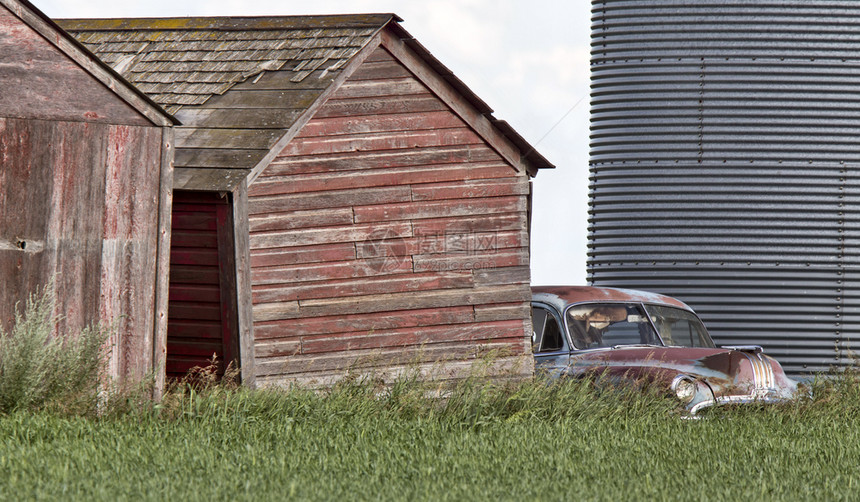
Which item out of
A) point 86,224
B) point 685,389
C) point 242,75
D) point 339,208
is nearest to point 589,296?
point 685,389

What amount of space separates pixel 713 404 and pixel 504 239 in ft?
9.13

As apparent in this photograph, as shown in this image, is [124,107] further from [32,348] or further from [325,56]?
[325,56]

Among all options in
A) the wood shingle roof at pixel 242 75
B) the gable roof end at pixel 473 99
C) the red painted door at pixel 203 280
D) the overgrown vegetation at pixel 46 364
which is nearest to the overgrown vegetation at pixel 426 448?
the overgrown vegetation at pixel 46 364

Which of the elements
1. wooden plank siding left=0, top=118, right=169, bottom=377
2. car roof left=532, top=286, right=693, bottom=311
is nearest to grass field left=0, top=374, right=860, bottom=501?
wooden plank siding left=0, top=118, right=169, bottom=377

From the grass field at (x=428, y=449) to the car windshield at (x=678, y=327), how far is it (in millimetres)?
1531

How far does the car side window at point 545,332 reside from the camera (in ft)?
31.9

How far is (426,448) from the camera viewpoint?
6.40m

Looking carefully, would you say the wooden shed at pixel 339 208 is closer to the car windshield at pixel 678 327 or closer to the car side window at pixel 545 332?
the car side window at pixel 545 332

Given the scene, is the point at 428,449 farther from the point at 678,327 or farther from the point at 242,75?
the point at 242,75

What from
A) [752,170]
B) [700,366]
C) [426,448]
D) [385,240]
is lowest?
[426,448]

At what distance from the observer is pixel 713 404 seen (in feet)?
27.3

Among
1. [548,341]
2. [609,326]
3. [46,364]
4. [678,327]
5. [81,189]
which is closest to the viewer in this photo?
[46,364]

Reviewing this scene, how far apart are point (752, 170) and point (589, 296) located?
10.3ft

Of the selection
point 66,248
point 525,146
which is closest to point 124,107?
point 66,248
